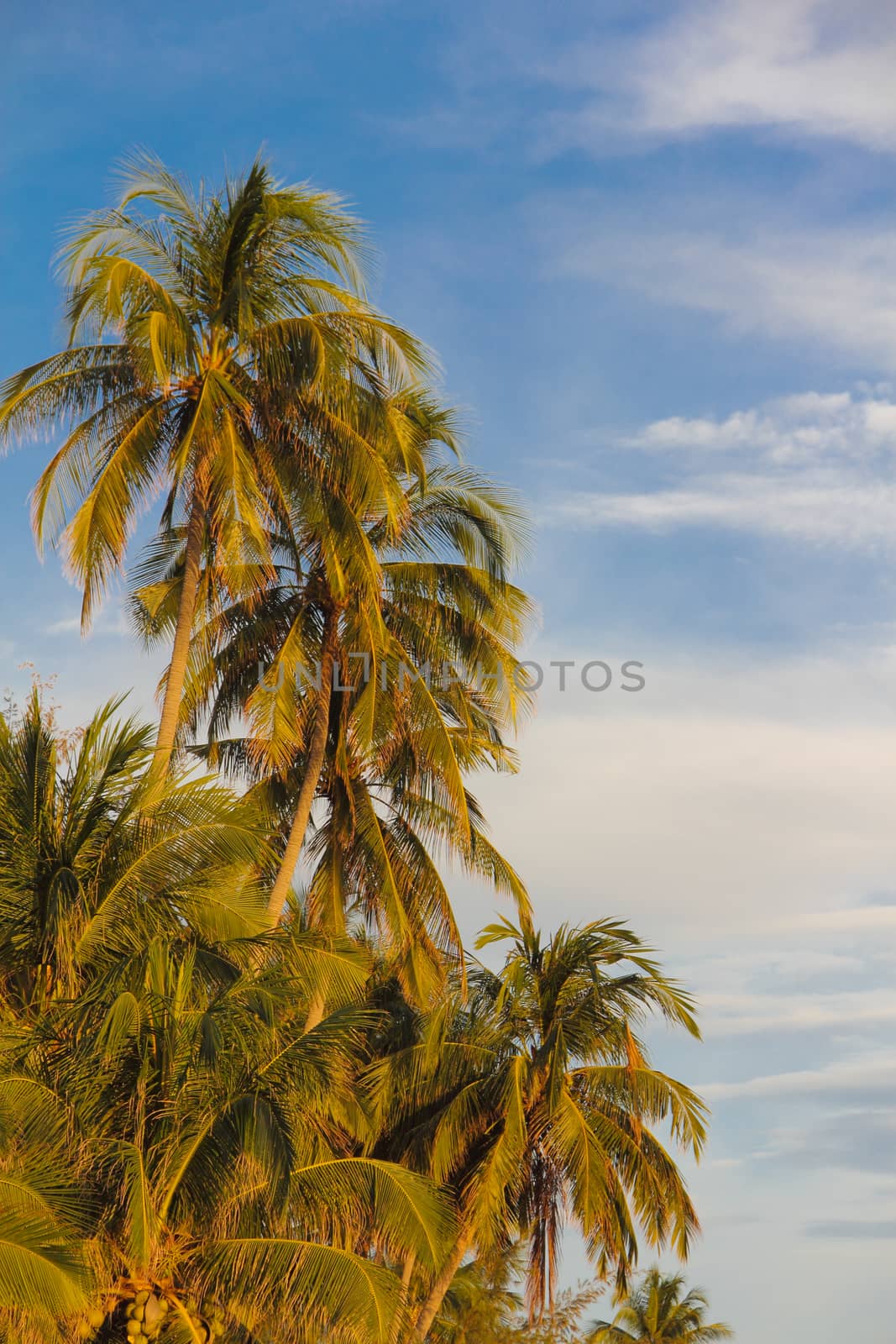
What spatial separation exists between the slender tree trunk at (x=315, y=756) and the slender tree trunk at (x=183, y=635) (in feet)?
7.67

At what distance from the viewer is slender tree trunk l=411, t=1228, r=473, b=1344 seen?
1938cm

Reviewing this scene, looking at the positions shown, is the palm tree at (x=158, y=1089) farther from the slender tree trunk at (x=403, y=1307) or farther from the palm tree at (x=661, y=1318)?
the palm tree at (x=661, y=1318)

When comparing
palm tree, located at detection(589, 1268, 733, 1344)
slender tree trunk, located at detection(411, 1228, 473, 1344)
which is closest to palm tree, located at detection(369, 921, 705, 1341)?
slender tree trunk, located at detection(411, 1228, 473, 1344)

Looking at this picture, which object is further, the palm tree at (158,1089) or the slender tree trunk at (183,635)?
the slender tree trunk at (183,635)

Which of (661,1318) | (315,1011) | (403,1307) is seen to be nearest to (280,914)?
(315,1011)

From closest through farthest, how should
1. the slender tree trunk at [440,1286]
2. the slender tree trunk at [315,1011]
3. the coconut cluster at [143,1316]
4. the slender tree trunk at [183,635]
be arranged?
the coconut cluster at [143,1316] < the slender tree trunk at [183,635] < the slender tree trunk at [315,1011] < the slender tree trunk at [440,1286]

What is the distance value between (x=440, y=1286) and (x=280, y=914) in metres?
5.72

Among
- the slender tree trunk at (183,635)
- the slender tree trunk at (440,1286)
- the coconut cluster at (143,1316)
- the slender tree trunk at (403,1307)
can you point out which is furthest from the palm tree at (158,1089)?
the slender tree trunk at (440,1286)

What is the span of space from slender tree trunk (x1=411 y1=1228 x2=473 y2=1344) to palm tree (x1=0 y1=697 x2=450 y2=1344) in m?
4.50

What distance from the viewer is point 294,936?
51.3ft

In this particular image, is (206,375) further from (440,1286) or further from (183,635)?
(440,1286)

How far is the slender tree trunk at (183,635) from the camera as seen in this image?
18000mm

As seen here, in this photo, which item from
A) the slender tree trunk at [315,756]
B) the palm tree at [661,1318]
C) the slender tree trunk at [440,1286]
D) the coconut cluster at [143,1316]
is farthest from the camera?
the palm tree at [661,1318]

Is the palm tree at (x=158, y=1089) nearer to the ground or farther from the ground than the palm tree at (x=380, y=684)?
nearer to the ground
